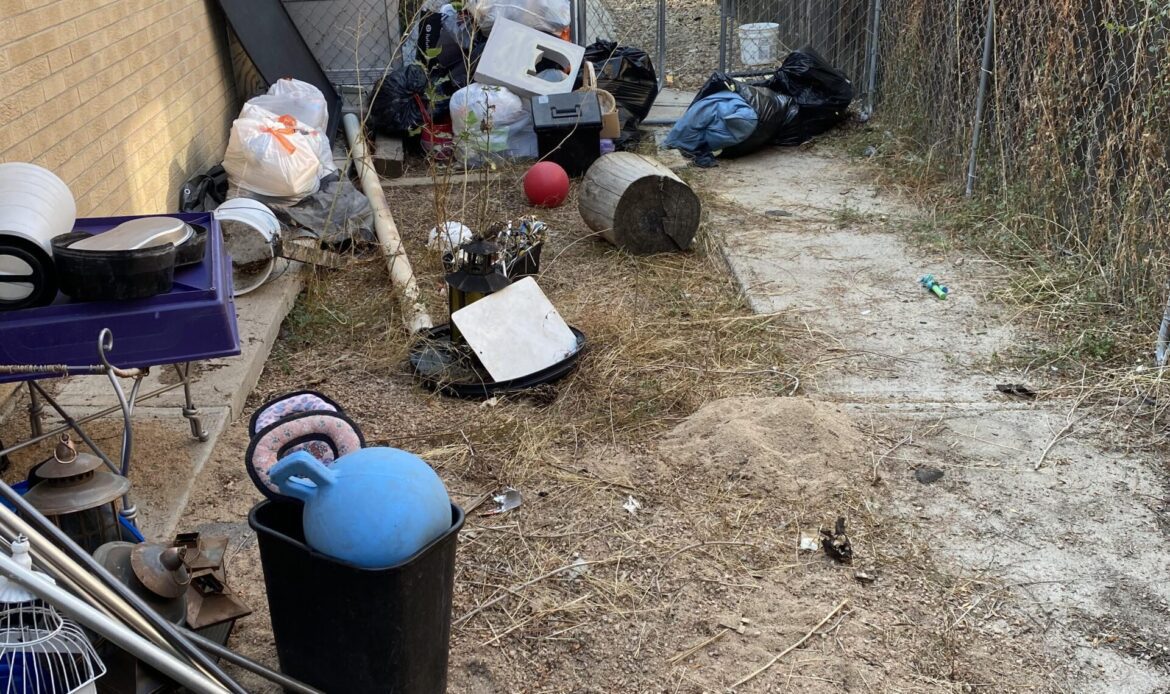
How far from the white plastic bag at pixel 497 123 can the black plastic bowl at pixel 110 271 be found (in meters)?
4.75

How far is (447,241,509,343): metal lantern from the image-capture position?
4.53 meters

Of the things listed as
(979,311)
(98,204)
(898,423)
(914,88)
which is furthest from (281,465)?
(914,88)

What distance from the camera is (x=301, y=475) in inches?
92.0

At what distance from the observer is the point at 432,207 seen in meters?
7.24

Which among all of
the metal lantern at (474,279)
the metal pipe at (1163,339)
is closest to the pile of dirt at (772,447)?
the metal lantern at (474,279)

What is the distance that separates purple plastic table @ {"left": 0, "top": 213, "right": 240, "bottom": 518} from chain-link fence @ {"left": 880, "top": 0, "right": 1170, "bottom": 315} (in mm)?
4380

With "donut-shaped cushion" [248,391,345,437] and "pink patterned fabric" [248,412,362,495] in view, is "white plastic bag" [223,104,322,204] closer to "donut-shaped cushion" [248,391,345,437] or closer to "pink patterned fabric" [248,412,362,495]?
"donut-shaped cushion" [248,391,345,437]

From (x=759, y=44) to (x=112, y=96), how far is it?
7.68 metres

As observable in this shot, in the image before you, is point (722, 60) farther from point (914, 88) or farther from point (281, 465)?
point (281, 465)

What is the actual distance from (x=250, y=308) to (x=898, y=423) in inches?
123

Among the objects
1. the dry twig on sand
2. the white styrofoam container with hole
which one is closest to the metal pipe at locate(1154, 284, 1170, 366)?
the dry twig on sand

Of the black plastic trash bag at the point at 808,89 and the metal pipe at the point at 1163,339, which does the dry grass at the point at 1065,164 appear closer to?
the metal pipe at the point at 1163,339

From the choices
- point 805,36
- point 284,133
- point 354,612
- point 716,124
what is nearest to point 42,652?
point 354,612

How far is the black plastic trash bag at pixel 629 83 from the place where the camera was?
29.0ft
